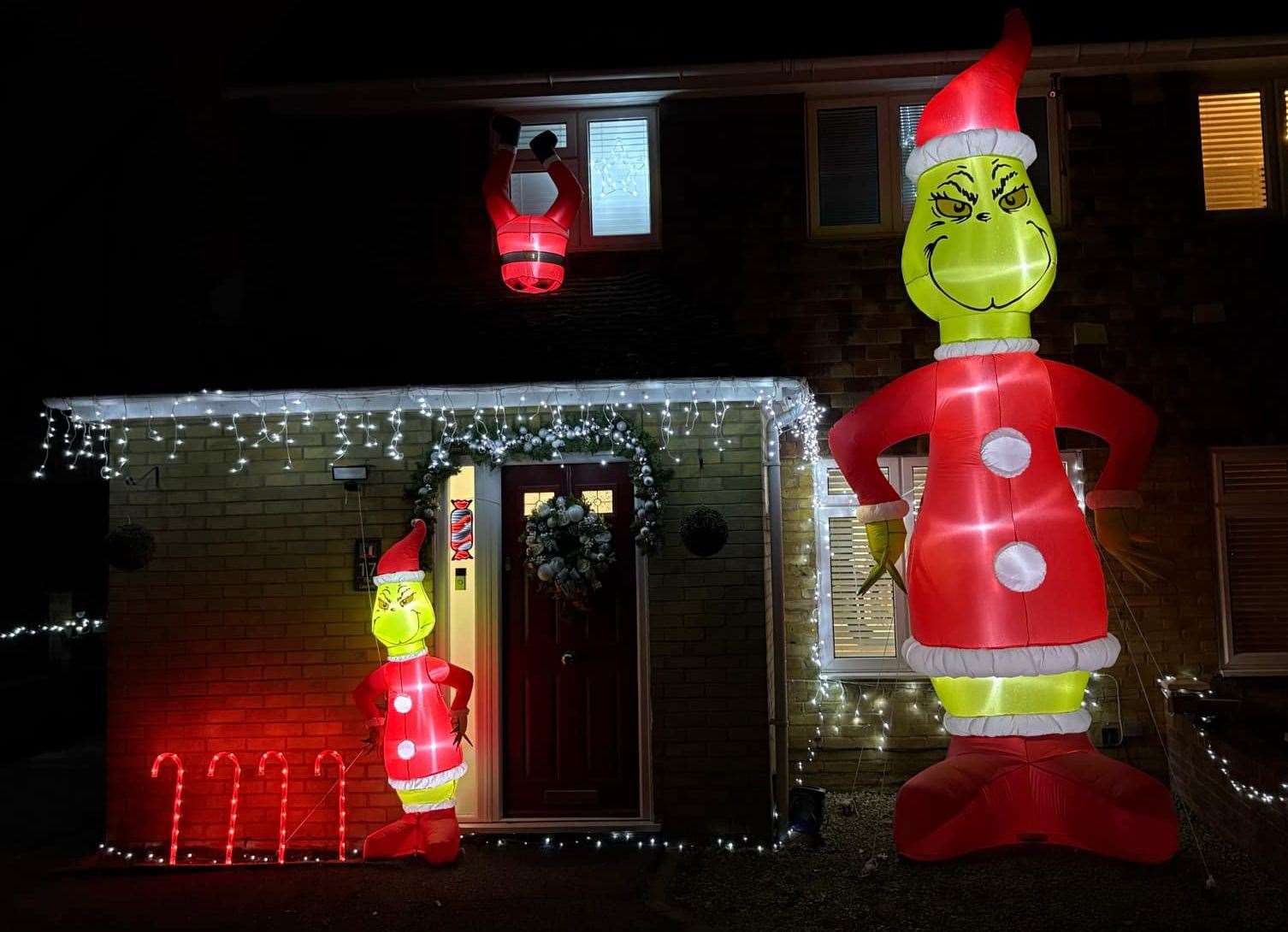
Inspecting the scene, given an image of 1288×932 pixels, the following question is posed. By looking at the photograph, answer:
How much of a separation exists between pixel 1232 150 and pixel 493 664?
7.14 m

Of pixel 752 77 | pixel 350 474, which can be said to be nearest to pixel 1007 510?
pixel 350 474

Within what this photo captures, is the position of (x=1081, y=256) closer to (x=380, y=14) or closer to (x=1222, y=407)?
(x=1222, y=407)

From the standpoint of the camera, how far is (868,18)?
24.0 feet

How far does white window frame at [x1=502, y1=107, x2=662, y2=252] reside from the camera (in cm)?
744

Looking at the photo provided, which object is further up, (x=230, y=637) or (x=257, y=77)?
(x=257, y=77)

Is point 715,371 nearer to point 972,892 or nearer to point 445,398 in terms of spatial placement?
point 445,398

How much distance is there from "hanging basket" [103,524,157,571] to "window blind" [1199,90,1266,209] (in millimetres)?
8561

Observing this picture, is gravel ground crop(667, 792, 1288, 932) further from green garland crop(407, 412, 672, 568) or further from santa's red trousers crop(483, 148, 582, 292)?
santa's red trousers crop(483, 148, 582, 292)

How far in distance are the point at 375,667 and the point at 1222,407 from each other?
22.2ft

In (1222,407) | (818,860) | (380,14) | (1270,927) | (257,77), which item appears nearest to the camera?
(1270,927)

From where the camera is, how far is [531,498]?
664cm

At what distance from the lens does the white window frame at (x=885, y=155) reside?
726cm

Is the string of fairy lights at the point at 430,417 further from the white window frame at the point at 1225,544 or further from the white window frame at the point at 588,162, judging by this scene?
the white window frame at the point at 1225,544

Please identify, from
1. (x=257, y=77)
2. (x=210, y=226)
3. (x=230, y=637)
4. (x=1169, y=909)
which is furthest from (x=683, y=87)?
(x=1169, y=909)
